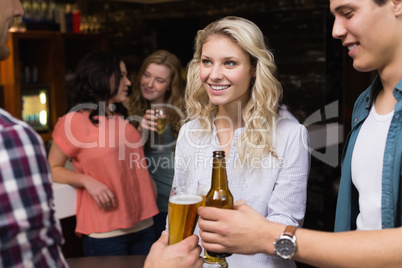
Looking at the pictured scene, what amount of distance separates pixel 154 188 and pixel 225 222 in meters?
1.69

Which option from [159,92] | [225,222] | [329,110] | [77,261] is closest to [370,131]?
A: [225,222]

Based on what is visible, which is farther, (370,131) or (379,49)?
(370,131)

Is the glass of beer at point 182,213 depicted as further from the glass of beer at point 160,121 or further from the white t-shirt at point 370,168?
the glass of beer at point 160,121

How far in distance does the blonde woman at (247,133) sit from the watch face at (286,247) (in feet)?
1.59

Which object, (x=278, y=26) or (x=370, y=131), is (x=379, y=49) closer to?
(x=370, y=131)

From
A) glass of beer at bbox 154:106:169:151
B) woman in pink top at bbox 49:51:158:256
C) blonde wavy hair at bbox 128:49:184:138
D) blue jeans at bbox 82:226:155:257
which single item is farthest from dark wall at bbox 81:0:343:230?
blue jeans at bbox 82:226:155:257

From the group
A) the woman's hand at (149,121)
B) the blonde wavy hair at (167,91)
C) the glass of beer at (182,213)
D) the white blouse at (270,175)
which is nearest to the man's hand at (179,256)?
the glass of beer at (182,213)

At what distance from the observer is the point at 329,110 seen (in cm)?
416

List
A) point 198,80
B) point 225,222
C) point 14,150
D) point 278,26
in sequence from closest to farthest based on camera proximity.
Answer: point 14,150, point 225,222, point 198,80, point 278,26

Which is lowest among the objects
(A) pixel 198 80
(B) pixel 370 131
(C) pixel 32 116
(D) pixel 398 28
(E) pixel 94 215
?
(E) pixel 94 215

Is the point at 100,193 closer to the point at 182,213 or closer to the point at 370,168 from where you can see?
the point at 182,213

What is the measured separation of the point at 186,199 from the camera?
1.21 meters

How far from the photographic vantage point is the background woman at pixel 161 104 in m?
2.91

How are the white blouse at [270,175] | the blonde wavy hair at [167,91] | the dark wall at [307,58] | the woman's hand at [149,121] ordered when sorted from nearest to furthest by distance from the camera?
1. the white blouse at [270,175]
2. the woman's hand at [149,121]
3. the blonde wavy hair at [167,91]
4. the dark wall at [307,58]
